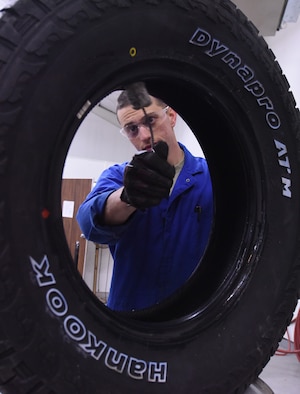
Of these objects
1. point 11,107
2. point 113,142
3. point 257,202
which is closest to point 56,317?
point 11,107

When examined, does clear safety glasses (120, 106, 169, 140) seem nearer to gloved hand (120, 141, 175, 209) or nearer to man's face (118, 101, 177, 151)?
man's face (118, 101, 177, 151)

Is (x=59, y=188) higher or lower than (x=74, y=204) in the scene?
lower

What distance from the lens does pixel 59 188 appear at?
16.3 inches

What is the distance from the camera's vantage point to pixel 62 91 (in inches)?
15.7

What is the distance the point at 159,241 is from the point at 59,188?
1.93ft

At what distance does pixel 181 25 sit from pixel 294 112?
23 centimetres

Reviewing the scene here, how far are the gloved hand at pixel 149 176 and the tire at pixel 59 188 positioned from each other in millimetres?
100

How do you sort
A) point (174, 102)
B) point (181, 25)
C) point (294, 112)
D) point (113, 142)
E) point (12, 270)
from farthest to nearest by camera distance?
point (113, 142), point (174, 102), point (294, 112), point (181, 25), point (12, 270)

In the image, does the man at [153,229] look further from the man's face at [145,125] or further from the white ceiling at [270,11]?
the white ceiling at [270,11]

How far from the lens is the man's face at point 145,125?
37.9 inches

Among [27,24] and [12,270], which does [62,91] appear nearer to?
[27,24]

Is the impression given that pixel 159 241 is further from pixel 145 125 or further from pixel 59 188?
pixel 59 188

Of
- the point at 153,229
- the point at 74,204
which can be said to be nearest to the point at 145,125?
the point at 153,229

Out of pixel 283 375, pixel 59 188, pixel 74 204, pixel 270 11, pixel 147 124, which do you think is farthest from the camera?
pixel 74 204
